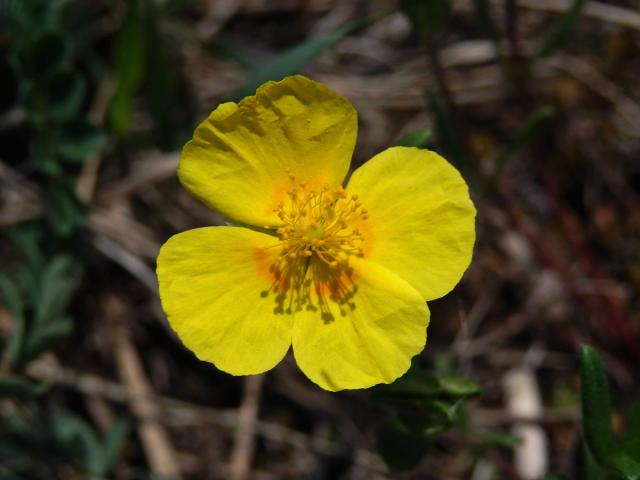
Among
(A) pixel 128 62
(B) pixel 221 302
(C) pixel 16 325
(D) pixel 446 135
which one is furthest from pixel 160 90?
(B) pixel 221 302

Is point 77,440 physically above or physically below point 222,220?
below

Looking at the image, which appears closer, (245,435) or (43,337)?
(43,337)

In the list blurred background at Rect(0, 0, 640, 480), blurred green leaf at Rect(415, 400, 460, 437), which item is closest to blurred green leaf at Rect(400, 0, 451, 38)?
blurred background at Rect(0, 0, 640, 480)

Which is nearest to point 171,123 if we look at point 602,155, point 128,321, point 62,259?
point 62,259

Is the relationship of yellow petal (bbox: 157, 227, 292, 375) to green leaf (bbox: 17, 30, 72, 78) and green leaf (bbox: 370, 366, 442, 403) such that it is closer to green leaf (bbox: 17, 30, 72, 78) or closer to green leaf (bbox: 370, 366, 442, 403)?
green leaf (bbox: 370, 366, 442, 403)

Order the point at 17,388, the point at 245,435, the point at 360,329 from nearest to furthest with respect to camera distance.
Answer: the point at 360,329, the point at 17,388, the point at 245,435

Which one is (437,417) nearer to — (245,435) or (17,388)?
(17,388)

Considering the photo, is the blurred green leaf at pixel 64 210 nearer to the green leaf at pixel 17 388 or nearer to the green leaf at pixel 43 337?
the green leaf at pixel 43 337
